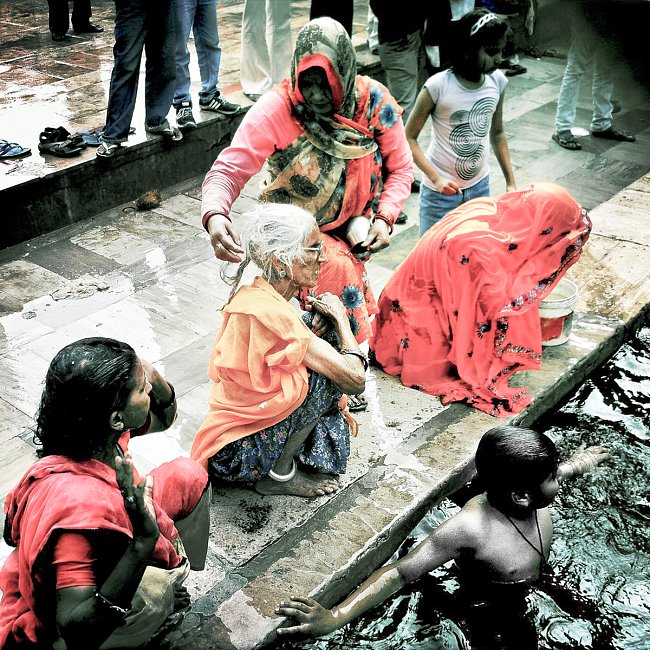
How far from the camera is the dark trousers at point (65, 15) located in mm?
8617

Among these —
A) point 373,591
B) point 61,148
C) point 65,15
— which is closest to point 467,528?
point 373,591

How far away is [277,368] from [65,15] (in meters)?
7.23

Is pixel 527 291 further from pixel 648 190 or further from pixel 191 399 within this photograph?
pixel 648 190

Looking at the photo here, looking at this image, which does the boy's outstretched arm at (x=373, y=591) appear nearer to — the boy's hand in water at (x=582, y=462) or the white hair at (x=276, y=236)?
the boy's hand in water at (x=582, y=462)

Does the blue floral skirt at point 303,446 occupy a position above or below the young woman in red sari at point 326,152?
below

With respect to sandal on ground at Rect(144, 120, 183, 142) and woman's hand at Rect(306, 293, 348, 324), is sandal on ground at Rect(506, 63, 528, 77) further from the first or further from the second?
woman's hand at Rect(306, 293, 348, 324)

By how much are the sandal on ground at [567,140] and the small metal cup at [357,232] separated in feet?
15.7

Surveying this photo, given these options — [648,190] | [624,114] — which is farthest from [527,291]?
[624,114]

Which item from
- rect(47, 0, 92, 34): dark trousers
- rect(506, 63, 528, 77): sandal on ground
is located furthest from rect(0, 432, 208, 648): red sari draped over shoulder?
rect(506, 63, 528, 77): sandal on ground

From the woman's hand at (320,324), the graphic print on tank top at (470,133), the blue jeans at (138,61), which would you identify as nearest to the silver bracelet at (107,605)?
the woman's hand at (320,324)

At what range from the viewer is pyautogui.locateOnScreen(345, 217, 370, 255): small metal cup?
11.9ft

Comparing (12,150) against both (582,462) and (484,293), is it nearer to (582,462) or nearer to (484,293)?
(484,293)

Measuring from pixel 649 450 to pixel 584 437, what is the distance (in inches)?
12.6

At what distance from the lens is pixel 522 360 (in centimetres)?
411
